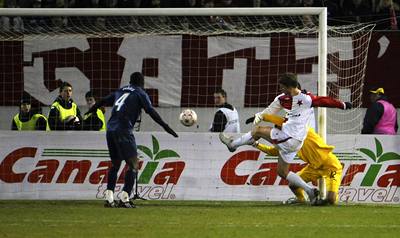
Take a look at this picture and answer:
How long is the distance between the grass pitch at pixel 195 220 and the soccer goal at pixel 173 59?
4779mm

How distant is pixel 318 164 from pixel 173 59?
575 centimetres

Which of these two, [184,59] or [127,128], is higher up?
[184,59]

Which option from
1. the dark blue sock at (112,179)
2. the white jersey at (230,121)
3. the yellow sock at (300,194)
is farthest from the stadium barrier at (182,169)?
the dark blue sock at (112,179)

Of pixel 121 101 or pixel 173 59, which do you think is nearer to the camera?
pixel 121 101

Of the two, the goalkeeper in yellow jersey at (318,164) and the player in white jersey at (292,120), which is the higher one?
the player in white jersey at (292,120)

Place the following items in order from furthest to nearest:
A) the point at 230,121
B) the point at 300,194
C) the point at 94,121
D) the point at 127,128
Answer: the point at 94,121
the point at 230,121
the point at 300,194
the point at 127,128

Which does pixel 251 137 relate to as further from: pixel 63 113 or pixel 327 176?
pixel 63 113

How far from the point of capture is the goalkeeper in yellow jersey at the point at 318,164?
14.8 metres

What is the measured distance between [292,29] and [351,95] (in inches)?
71.5

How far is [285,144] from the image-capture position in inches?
566

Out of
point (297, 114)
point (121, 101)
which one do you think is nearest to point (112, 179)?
point (121, 101)

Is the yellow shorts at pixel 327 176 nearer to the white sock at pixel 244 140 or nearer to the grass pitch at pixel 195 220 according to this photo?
the grass pitch at pixel 195 220

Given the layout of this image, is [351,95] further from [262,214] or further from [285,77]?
[262,214]

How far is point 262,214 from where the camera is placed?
43.3 feet
